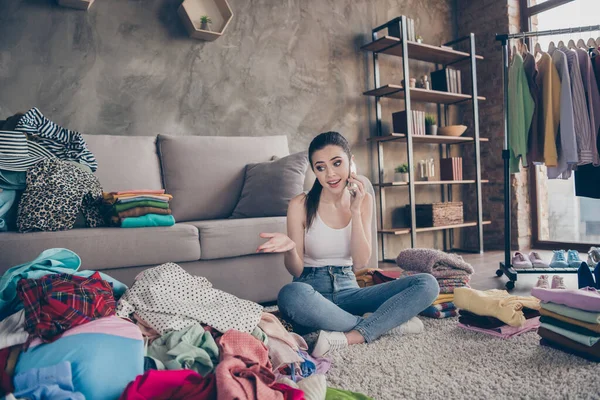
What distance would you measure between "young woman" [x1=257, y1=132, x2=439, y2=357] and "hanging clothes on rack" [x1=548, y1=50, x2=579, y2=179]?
1.57 metres

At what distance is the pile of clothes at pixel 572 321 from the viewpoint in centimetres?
146

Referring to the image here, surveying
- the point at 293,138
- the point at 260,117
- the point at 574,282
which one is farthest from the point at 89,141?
the point at 574,282

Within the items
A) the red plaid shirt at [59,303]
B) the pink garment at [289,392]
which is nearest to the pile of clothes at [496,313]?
the pink garment at [289,392]

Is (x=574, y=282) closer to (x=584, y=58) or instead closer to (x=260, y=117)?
(x=584, y=58)

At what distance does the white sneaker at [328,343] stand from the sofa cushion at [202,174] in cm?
149

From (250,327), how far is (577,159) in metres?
2.32

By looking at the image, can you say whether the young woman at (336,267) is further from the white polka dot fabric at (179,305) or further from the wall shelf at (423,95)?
the wall shelf at (423,95)

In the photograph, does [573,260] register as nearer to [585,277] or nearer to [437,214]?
[585,277]

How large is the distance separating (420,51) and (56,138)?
10.7ft

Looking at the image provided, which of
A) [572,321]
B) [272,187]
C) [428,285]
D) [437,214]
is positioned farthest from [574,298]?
[437,214]

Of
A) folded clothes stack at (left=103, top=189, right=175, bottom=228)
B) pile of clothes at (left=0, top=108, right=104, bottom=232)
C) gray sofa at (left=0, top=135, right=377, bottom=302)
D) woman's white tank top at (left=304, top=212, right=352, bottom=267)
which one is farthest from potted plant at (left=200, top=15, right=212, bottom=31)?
woman's white tank top at (left=304, top=212, right=352, bottom=267)

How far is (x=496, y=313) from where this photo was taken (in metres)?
1.78

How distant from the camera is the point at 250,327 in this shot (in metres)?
1.46

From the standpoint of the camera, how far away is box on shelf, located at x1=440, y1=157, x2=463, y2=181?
4.43m
